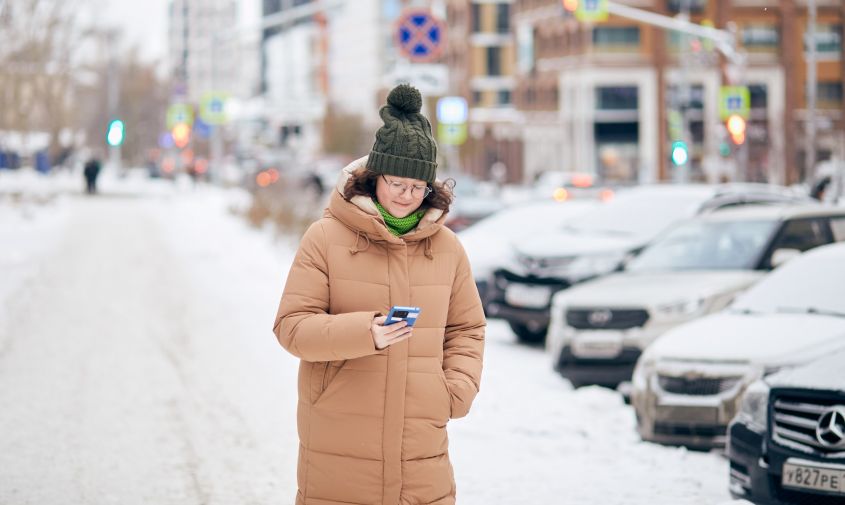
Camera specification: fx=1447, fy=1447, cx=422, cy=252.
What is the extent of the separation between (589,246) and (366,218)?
1155 cm

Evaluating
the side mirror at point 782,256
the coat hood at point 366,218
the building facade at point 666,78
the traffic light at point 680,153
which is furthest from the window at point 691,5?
the coat hood at point 366,218

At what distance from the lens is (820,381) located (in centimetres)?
729

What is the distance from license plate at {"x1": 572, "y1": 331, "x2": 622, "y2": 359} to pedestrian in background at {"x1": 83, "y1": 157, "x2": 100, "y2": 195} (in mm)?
54434

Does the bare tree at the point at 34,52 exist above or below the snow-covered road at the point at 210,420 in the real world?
above

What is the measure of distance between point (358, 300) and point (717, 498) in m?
4.21

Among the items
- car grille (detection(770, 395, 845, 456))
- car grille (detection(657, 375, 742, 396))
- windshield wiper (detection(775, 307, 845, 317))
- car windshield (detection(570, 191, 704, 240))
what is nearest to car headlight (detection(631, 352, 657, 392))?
car grille (detection(657, 375, 742, 396))

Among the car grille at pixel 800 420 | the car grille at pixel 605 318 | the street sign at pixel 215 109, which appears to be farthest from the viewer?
the street sign at pixel 215 109

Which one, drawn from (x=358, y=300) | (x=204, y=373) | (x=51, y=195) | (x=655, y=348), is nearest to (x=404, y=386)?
(x=358, y=300)

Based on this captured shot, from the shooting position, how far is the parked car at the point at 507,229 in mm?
17156

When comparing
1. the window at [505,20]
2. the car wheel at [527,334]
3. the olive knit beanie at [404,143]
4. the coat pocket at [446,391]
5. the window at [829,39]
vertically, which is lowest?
the car wheel at [527,334]

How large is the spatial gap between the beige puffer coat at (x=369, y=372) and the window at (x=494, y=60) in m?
99.6

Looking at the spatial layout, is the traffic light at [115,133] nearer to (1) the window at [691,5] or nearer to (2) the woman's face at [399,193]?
(2) the woman's face at [399,193]

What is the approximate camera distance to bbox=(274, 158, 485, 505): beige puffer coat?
4422mm

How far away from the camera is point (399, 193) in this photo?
4.49 m
